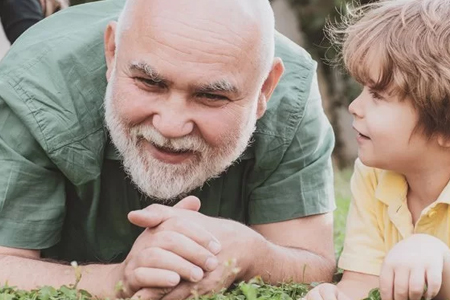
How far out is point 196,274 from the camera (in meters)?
3.42

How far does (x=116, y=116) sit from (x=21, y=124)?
0.33 meters

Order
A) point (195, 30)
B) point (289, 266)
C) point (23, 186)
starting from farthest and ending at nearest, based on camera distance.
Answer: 1. point (289, 266)
2. point (23, 186)
3. point (195, 30)

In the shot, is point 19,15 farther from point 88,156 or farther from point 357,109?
point 357,109

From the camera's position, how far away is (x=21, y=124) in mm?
3824

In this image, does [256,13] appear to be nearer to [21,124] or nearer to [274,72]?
[274,72]

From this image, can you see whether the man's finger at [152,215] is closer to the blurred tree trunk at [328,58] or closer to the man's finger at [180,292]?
the man's finger at [180,292]

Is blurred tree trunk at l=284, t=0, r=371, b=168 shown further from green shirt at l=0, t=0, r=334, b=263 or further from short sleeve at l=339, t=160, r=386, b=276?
short sleeve at l=339, t=160, r=386, b=276

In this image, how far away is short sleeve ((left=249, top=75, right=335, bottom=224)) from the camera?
4223 mm

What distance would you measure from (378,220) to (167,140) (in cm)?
81

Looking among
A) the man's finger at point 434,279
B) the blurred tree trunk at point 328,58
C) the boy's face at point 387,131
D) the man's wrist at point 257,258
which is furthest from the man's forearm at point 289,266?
the blurred tree trunk at point 328,58

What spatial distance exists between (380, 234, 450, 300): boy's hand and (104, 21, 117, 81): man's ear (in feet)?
4.15

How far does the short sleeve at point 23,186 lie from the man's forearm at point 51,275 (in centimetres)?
14

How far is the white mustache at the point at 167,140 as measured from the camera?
3.65 metres

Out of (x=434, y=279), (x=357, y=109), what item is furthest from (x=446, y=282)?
(x=357, y=109)
